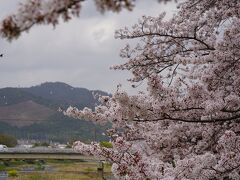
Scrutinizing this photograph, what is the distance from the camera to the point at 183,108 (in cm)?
698

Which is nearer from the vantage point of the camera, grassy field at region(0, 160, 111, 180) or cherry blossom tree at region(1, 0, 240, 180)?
cherry blossom tree at region(1, 0, 240, 180)

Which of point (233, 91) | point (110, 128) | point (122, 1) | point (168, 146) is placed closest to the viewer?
point (122, 1)

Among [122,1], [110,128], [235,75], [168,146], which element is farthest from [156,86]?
[122,1]

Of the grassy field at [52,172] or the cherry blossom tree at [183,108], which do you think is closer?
the cherry blossom tree at [183,108]

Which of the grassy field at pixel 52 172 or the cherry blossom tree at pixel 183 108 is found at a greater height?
the cherry blossom tree at pixel 183 108

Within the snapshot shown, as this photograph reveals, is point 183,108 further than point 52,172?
No

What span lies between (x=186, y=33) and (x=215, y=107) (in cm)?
222

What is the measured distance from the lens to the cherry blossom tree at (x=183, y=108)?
258 inches

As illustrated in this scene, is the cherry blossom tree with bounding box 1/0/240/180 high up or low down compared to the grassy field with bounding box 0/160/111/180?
up

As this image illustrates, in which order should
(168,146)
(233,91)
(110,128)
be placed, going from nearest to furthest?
(233,91) < (168,146) < (110,128)

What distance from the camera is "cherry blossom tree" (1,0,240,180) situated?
6.55 m

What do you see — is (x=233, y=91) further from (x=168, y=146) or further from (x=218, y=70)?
(x=168, y=146)

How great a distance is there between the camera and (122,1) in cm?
253

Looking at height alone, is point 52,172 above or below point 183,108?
below
